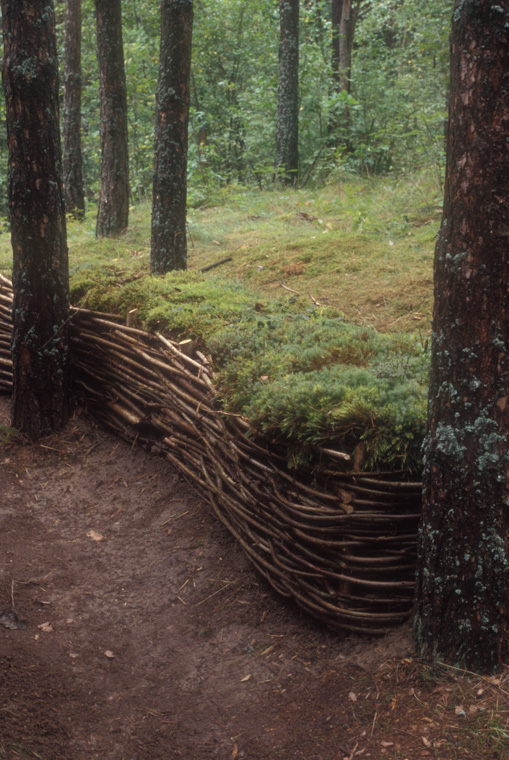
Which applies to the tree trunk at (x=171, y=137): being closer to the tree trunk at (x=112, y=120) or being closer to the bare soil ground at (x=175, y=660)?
the tree trunk at (x=112, y=120)

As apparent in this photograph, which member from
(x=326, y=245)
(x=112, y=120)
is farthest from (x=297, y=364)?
(x=112, y=120)

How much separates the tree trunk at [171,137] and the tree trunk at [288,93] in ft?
16.0

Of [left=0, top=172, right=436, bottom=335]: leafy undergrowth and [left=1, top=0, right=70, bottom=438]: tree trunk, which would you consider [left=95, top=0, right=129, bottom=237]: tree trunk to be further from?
[left=1, top=0, right=70, bottom=438]: tree trunk

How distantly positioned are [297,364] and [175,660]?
67.5 inches

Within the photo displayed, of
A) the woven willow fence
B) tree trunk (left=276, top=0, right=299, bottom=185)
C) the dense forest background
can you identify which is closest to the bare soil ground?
the woven willow fence

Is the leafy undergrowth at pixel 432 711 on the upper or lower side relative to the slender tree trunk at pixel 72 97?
lower

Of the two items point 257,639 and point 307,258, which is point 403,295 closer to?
point 307,258

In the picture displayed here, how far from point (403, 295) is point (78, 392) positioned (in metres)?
2.95

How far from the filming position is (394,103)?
46.4 ft

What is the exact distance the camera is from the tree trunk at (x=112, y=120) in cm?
820

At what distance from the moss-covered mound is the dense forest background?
604 centimetres

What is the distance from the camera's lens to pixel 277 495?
3248 mm

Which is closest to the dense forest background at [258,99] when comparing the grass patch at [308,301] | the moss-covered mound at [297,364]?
the grass patch at [308,301]

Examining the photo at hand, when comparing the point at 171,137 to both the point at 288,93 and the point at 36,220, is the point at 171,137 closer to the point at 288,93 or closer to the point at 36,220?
the point at 36,220
